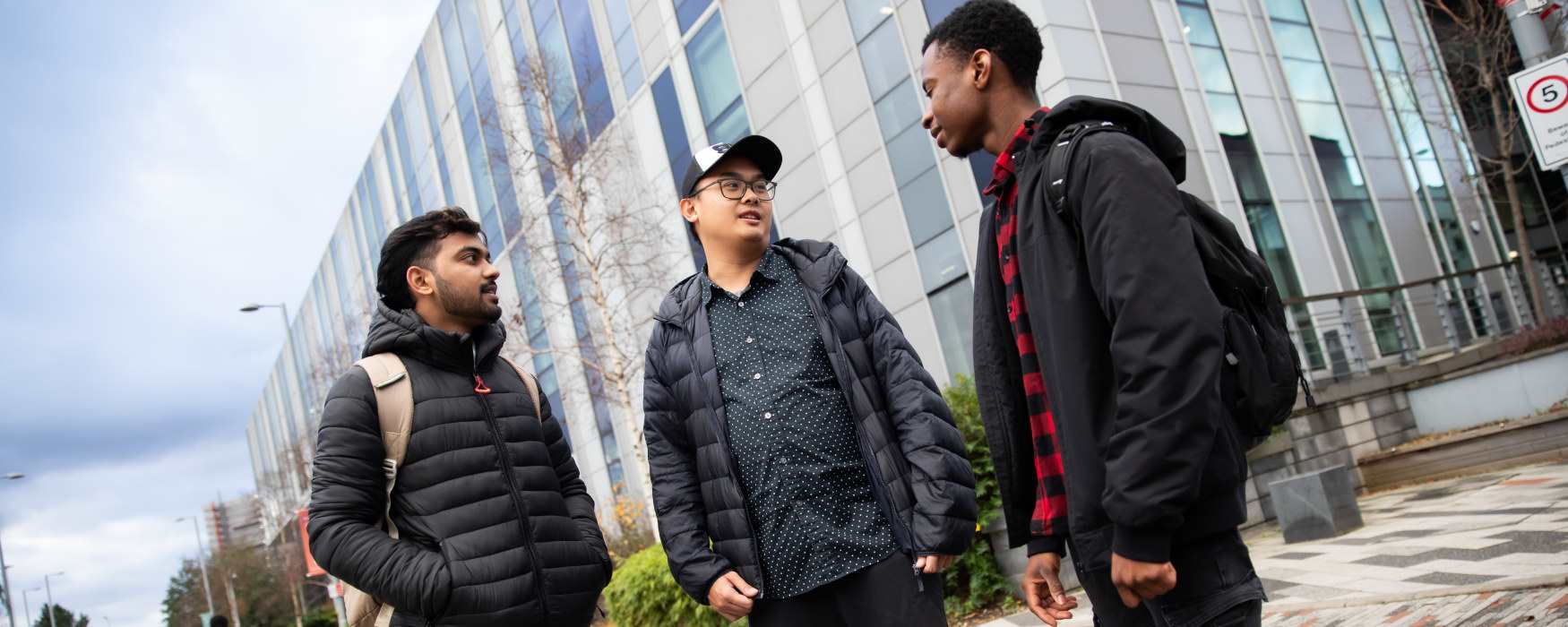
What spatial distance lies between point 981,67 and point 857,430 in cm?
113

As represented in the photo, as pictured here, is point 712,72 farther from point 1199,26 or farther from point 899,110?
point 1199,26

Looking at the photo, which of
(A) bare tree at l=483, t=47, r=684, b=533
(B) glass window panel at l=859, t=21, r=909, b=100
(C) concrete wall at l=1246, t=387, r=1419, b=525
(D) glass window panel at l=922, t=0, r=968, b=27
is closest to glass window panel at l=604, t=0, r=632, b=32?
(A) bare tree at l=483, t=47, r=684, b=533

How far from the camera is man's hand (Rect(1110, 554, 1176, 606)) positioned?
177 cm

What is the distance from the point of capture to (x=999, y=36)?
2.36 m

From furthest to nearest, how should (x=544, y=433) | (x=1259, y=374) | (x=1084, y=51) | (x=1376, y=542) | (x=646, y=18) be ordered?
(x=646, y=18) → (x=1084, y=51) → (x=1376, y=542) → (x=544, y=433) → (x=1259, y=374)

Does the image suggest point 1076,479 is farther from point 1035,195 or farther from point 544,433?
point 544,433

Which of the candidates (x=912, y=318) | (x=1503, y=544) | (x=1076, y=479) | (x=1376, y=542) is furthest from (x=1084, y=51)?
(x=1076, y=479)

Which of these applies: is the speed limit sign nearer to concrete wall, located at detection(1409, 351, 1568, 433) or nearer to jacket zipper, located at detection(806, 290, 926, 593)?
jacket zipper, located at detection(806, 290, 926, 593)

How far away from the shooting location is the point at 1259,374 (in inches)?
73.8

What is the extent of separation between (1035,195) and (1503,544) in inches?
219

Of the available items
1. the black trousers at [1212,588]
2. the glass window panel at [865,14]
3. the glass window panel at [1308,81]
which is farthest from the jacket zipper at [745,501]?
the glass window panel at [1308,81]

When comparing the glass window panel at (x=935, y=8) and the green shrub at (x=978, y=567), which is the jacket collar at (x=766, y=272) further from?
the glass window panel at (x=935, y=8)

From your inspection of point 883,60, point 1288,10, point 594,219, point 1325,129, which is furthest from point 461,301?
point 594,219

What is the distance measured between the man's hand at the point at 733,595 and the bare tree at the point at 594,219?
14190 millimetres
